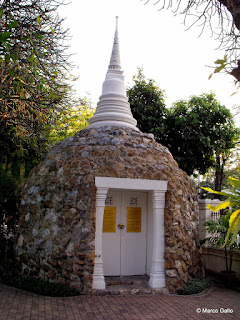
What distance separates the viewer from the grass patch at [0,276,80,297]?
21.1 ft

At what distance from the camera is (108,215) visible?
7.97m

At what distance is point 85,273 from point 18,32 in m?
5.07

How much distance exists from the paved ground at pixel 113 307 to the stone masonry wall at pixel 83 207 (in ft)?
1.78

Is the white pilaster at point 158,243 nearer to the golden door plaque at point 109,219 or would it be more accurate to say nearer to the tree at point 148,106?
the golden door plaque at point 109,219

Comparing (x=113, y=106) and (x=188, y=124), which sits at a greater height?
(x=188, y=124)

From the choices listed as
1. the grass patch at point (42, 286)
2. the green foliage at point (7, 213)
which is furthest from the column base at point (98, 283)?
the green foliage at point (7, 213)

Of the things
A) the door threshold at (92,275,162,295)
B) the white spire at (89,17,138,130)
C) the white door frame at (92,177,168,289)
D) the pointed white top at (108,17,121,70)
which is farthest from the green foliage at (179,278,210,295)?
the pointed white top at (108,17,121,70)

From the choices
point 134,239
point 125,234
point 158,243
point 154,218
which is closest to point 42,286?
point 125,234

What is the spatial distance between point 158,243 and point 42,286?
271 cm

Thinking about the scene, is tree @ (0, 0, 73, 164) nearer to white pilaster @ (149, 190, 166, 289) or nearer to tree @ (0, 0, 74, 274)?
tree @ (0, 0, 74, 274)

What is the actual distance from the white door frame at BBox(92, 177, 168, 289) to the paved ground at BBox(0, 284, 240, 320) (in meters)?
0.41

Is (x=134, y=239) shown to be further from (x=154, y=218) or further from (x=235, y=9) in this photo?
(x=235, y=9)

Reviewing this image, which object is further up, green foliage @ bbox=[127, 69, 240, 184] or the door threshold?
green foliage @ bbox=[127, 69, 240, 184]

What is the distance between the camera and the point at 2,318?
516cm
